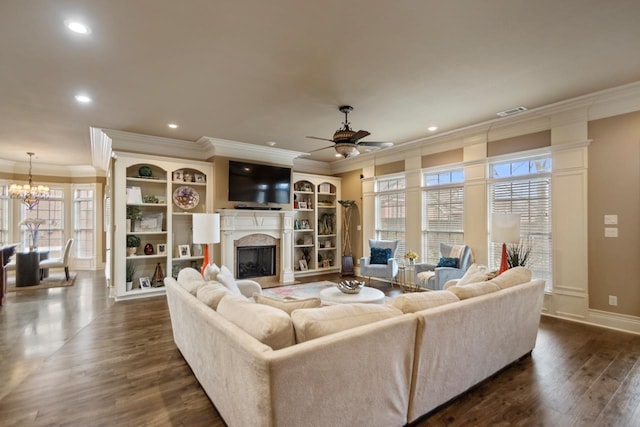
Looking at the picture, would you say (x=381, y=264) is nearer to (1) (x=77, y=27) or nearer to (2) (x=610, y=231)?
(2) (x=610, y=231)

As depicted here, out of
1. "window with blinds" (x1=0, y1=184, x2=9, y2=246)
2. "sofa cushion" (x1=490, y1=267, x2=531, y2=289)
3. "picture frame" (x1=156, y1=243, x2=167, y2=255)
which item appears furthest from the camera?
"window with blinds" (x1=0, y1=184, x2=9, y2=246)

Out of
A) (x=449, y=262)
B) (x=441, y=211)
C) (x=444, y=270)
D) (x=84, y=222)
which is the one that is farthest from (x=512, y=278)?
(x=84, y=222)

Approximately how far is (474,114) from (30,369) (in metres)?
5.95

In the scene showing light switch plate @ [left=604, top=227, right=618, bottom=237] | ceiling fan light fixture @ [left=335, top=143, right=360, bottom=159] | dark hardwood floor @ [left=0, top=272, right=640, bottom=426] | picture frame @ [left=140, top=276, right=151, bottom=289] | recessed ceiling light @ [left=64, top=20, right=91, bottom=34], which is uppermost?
recessed ceiling light @ [left=64, top=20, right=91, bottom=34]

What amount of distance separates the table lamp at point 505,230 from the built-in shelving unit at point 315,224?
424cm

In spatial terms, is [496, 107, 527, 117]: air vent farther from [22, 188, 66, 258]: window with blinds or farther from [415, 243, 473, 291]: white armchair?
[22, 188, 66, 258]: window with blinds

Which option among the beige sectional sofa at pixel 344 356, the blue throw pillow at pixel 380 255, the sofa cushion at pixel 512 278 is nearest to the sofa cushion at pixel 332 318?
the beige sectional sofa at pixel 344 356

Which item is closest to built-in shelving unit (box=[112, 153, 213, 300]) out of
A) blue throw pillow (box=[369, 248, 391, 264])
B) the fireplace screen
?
the fireplace screen

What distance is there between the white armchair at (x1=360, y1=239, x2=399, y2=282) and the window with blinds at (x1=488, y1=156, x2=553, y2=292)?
168 centimetres

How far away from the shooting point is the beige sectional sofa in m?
1.51

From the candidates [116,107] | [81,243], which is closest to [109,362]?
[116,107]

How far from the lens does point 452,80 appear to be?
352cm

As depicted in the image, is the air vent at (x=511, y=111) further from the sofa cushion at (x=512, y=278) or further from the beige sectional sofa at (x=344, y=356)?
the beige sectional sofa at (x=344, y=356)

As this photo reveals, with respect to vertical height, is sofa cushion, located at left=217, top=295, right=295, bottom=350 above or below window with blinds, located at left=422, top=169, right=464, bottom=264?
below
